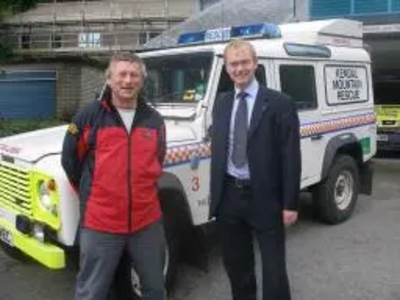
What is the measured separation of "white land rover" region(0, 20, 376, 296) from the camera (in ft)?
14.9

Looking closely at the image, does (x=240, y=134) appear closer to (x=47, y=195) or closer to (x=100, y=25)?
(x=47, y=195)

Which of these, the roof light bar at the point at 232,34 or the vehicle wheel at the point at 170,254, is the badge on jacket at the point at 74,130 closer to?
the vehicle wheel at the point at 170,254

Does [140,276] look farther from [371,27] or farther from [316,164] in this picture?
[371,27]

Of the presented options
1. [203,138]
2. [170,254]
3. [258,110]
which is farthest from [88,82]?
[258,110]

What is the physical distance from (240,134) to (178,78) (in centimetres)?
200

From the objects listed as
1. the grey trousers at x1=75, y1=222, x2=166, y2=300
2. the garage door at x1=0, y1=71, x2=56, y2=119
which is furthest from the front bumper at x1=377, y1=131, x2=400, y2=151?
the grey trousers at x1=75, y1=222, x2=166, y2=300

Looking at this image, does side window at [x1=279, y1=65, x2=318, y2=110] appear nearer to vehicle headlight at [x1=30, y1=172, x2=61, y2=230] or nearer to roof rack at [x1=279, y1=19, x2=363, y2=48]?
roof rack at [x1=279, y1=19, x2=363, y2=48]

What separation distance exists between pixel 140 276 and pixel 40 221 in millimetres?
1147

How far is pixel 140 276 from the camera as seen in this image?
369cm

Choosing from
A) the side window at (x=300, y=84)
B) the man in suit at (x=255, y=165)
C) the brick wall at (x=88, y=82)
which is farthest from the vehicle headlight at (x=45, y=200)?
the brick wall at (x=88, y=82)

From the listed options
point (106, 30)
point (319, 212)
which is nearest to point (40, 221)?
point (319, 212)

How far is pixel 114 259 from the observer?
3.53 metres

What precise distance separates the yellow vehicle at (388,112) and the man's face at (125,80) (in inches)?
413

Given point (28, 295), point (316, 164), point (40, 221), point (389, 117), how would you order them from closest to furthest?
point (40, 221), point (28, 295), point (316, 164), point (389, 117)
